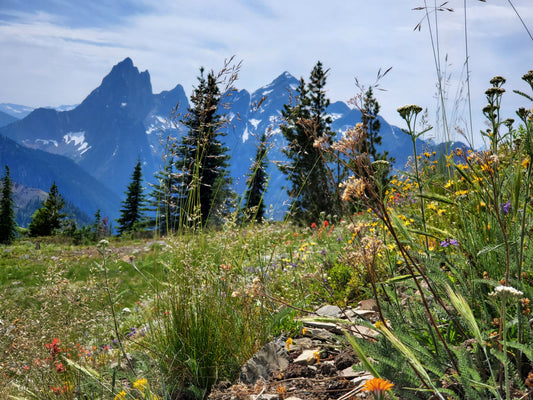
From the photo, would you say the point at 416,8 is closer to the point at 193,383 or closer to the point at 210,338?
the point at 210,338

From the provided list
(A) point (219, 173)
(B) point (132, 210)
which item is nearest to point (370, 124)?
(A) point (219, 173)

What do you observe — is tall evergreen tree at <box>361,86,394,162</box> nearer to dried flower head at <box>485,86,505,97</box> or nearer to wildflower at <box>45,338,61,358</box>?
dried flower head at <box>485,86,505,97</box>

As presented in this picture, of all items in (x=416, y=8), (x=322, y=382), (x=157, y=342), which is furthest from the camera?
(x=157, y=342)

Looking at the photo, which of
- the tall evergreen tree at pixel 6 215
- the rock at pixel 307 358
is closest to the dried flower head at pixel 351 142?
the rock at pixel 307 358

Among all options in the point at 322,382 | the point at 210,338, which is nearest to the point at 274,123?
the point at 210,338

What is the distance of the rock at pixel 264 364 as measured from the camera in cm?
210

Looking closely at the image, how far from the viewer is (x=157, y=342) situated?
2.37 meters

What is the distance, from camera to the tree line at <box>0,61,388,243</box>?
2.67m

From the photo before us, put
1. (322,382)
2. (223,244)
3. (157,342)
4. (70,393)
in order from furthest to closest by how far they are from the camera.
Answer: (223,244), (157,342), (70,393), (322,382)

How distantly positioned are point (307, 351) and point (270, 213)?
138 centimetres

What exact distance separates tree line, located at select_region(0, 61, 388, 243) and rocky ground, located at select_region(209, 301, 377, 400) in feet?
3.05

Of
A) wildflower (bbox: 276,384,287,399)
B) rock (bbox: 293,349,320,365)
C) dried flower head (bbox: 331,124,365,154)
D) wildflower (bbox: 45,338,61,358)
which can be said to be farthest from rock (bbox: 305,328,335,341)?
wildflower (bbox: 45,338,61,358)

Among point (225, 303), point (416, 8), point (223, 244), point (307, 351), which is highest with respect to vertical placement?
point (416, 8)

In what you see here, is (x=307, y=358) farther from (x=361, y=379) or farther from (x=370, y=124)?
(x=370, y=124)
